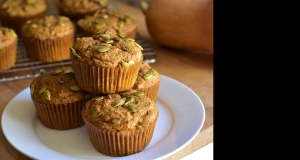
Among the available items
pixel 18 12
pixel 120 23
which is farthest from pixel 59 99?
pixel 18 12

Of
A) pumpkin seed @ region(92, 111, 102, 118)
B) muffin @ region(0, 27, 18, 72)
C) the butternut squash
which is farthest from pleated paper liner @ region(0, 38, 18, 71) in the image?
pumpkin seed @ region(92, 111, 102, 118)

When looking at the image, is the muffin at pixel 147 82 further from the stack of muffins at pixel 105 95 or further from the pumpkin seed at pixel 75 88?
the pumpkin seed at pixel 75 88

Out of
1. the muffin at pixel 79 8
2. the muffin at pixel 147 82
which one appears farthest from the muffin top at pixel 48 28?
the muffin at pixel 147 82

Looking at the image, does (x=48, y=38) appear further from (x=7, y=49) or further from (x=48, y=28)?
(x=7, y=49)

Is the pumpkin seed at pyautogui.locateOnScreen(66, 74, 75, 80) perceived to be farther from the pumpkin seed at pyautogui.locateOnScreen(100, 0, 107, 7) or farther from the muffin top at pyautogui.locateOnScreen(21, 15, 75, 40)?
the pumpkin seed at pyautogui.locateOnScreen(100, 0, 107, 7)
